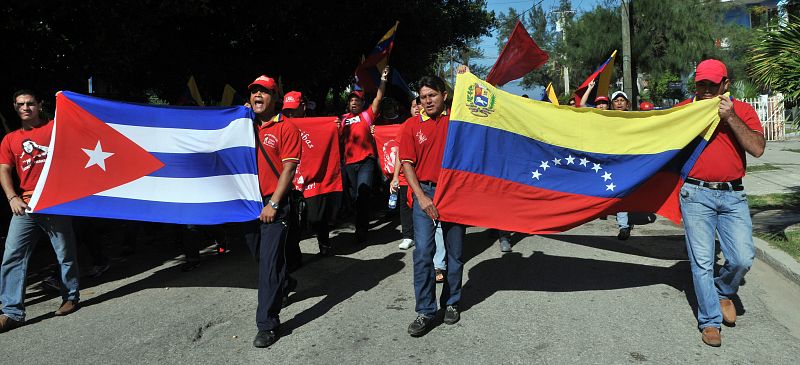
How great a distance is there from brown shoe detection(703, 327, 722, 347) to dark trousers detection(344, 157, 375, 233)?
187 inches

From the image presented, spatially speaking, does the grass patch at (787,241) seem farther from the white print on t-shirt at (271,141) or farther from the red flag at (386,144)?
the white print on t-shirt at (271,141)

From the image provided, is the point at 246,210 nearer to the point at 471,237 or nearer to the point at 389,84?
the point at 471,237

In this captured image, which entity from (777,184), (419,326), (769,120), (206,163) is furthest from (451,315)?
(769,120)

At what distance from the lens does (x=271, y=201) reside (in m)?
4.48

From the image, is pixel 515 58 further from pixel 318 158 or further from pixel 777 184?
pixel 777 184

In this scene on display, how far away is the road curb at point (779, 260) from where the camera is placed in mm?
5688

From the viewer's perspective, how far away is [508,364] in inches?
156

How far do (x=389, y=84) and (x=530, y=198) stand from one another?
499 cm

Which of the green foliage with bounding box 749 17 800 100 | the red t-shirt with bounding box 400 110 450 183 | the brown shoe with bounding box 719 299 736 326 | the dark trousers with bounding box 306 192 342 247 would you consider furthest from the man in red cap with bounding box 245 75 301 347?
the green foliage with bounding box 749 17 800 100

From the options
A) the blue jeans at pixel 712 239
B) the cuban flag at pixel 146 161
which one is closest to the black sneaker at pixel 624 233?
the blue jeans at pixel 712 239

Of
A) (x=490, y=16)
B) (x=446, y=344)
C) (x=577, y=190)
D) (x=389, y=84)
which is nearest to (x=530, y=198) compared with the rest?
(x=577, y=190)

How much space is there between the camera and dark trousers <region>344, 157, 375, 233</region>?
323 inches

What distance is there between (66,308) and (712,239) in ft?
17.1

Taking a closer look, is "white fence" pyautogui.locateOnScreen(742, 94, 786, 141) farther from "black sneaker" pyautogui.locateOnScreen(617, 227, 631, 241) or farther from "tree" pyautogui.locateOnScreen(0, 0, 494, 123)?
"black sneaker" pyautogui.locateOnScreen(617, 227, 631, 241)
